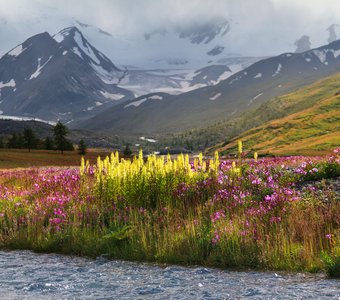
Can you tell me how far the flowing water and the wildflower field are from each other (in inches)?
25.9

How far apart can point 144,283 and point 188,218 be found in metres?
3.73

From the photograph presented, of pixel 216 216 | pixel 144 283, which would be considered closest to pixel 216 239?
pixel 216 216

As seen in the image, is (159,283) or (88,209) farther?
(88,209)

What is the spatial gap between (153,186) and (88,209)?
2.24 metres

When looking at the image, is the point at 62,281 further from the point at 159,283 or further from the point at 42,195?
the point at 42,195

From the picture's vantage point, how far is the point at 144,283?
31.3ft

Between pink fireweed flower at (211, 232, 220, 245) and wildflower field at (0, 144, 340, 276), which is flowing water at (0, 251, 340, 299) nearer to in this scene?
wildflower field at (0, 144, 340, 276)

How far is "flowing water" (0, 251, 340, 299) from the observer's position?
8602mm

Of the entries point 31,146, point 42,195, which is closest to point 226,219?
point 42,195

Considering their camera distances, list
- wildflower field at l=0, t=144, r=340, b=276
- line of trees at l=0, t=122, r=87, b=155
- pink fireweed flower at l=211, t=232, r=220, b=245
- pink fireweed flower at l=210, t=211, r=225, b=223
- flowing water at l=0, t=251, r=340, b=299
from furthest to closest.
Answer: line of trees at l=0, t=122, r=87, b=155
pink fireweed flower at l=210, t=211, r=225, b=223
pink fireweed flower at l=211, t=232, r=220, b=245
wildflower field at l=0, t=144, r=340, b=276
flowing water at l=0, t=251, r=340, b=299

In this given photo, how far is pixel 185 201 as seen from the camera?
49.2 feet

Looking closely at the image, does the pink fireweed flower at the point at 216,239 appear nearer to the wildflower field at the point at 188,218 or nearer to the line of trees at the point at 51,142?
the wildflower field at the point at 188,218

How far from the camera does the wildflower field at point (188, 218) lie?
10969 mm

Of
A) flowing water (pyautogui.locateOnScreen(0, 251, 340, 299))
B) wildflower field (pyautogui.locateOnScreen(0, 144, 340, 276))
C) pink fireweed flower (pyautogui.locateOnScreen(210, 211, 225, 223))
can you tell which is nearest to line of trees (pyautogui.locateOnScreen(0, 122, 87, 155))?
wildflower field (pyautogui.locateOnScreen(0, 144, 340, 276))
